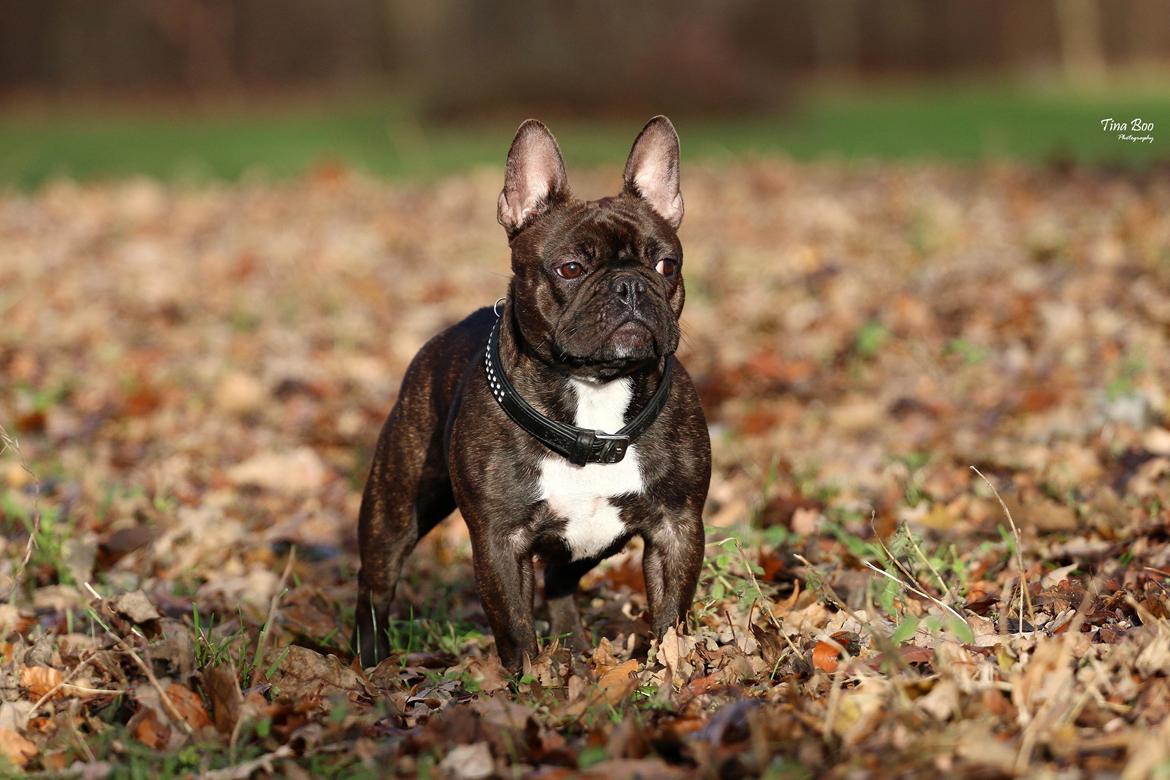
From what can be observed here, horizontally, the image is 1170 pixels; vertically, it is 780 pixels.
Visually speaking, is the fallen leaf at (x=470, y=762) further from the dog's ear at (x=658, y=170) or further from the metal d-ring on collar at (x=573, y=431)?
the dog's ear at (x=658, y=170)

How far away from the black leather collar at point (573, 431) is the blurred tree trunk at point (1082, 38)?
37836 millimetres

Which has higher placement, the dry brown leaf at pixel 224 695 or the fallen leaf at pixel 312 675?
the dry brown leaf at pixel 224 695

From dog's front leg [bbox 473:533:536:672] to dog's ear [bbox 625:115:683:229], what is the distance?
1.18 m

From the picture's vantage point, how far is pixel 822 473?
5969 mm

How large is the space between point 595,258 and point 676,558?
2.92 ft

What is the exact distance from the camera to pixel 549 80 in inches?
1093

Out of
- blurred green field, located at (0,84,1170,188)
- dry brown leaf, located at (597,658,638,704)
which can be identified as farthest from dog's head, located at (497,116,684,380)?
blurred green field, located at (0,84,1170,188)

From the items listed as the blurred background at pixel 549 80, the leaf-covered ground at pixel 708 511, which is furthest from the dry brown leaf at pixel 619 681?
the blurred background at pixel 549 80

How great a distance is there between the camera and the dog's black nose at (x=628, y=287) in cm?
366

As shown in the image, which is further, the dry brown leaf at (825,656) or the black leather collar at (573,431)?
the black leather collar at (573,431)

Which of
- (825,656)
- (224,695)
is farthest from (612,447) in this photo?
(224,695)

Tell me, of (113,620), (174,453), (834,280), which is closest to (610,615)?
(113,620)

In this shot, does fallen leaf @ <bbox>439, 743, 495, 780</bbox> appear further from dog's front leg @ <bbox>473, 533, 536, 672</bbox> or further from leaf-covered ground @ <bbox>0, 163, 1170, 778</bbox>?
dog's front leg @ <bbox>473, 533, 536, 672</bbox>

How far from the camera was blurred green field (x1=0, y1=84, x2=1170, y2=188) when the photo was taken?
19.4m
